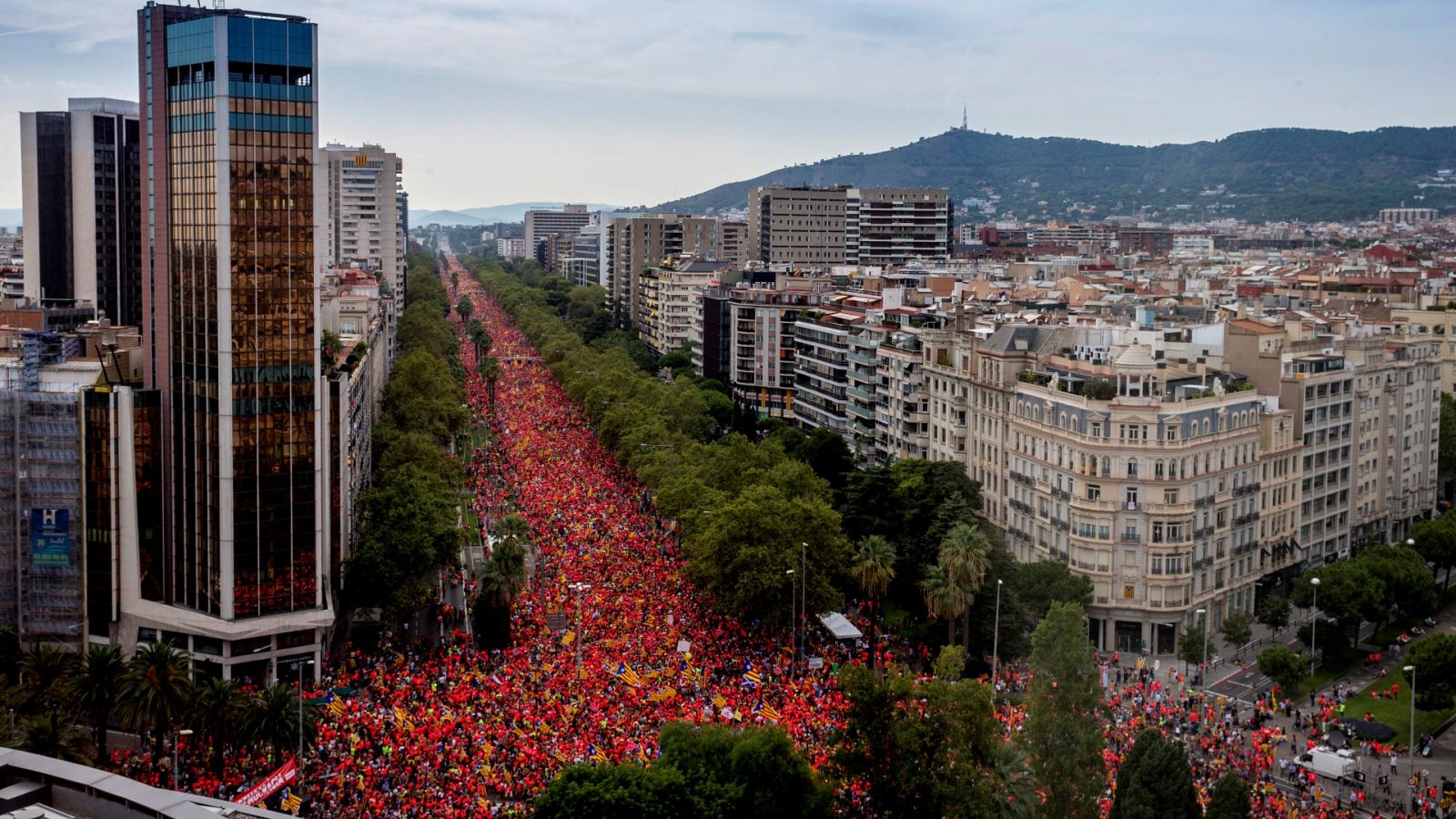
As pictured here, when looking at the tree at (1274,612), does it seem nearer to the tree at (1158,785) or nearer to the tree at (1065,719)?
the tree at (1065,719)

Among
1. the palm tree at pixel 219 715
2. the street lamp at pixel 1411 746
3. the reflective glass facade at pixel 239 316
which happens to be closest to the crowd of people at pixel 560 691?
the palm tree at pixel 219 715

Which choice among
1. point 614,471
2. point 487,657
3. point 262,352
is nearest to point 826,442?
point 614,471

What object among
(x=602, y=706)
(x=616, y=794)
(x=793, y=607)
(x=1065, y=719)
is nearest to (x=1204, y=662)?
(x=793, y=607)

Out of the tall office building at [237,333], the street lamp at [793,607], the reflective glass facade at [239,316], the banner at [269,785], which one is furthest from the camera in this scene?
the street lamp at [793,607]

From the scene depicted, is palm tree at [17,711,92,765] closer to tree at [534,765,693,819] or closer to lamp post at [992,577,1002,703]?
tree at [534,765,693,819]

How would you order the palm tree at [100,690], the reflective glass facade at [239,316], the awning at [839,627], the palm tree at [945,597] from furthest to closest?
the awning at [839,627], the palm tree at [945,597], the reflective glass facade at [239,316], the palm tree at [100,690]

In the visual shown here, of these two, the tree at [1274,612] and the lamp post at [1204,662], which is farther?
the tree at [1274,612]

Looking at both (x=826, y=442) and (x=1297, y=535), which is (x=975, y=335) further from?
(x=1297, y=535)
